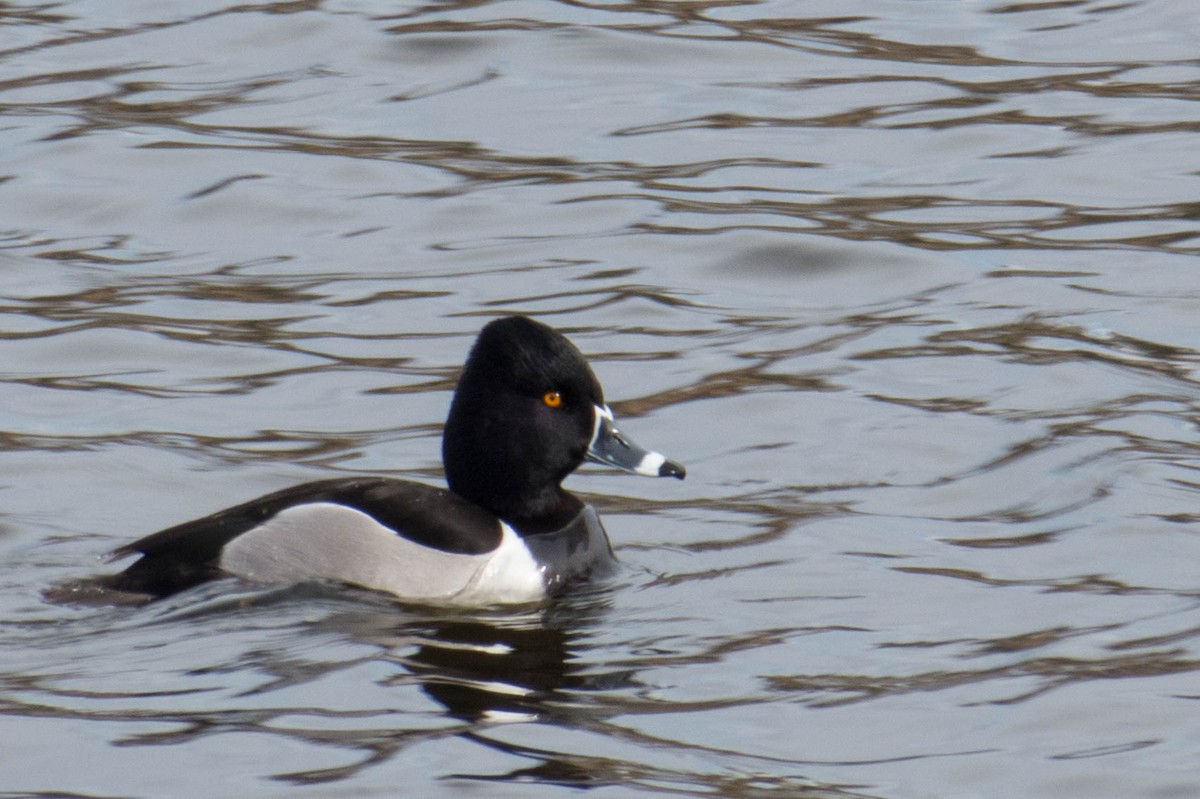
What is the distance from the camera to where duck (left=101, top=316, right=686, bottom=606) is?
6898 mm

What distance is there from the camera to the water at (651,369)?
5.70m

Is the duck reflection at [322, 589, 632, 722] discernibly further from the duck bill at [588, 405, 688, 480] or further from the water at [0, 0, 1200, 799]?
the duck bill at [588, 405, 688, 480]

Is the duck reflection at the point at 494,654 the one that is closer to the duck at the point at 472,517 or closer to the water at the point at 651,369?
the water at the point at 651,369

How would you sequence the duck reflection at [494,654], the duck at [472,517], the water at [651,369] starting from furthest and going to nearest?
the duck at [472,517], the duck reflection at [494,654], the water at [651,369]

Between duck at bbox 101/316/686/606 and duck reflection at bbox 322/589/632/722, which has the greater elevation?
duck at bbox 101/316/686/606

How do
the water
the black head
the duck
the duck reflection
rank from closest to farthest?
the water → the duck reflection → the duck → the black head

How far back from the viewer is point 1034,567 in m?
7.17

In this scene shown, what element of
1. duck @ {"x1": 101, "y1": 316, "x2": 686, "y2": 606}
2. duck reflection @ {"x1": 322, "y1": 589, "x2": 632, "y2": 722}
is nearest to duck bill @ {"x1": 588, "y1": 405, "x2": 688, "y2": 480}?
duck @ {"x1": 101, "y1": 316, "x2": 686, "y2": 606}

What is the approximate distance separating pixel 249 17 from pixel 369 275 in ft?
16.6

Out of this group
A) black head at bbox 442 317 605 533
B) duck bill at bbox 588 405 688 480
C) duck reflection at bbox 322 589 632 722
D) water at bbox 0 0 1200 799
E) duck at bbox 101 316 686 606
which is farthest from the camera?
duck bill at bbox 588 405 688 480

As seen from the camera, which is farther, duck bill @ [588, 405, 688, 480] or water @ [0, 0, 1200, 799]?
duck bill @ [588, 405, 688, 480]

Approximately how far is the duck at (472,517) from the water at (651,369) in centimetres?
13

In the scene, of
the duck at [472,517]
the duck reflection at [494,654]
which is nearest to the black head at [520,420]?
the duck at [472,517]

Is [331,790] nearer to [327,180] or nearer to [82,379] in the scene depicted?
[82,379]
